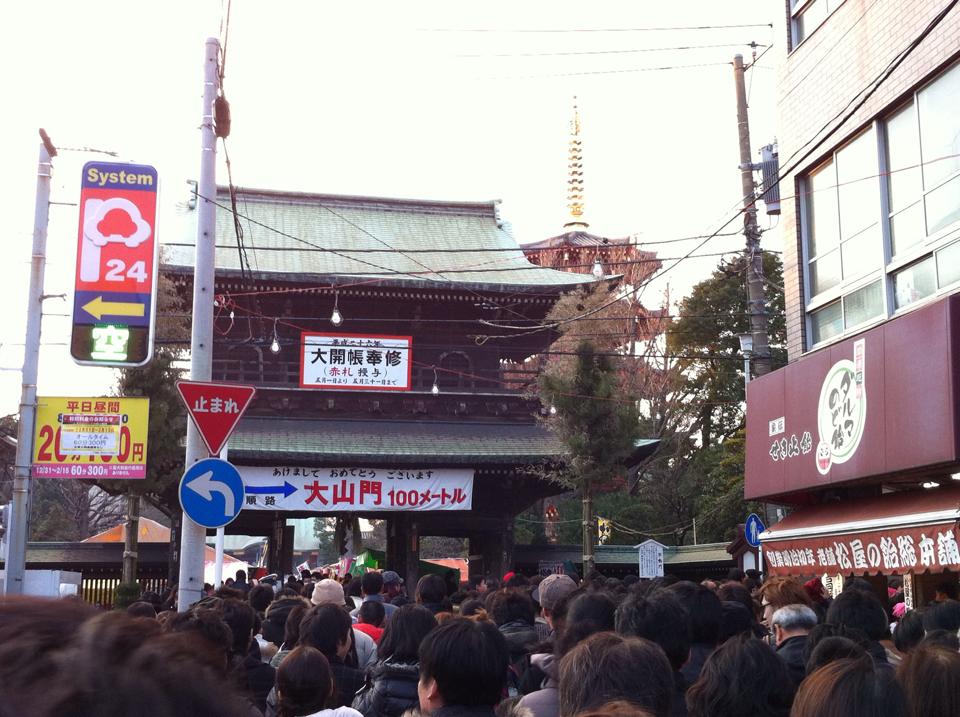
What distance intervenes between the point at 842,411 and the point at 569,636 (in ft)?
23.0

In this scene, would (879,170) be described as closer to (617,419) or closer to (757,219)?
(757,219)

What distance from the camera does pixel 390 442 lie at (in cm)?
2528

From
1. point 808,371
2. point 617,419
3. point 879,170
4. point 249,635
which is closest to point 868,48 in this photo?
point 879,170

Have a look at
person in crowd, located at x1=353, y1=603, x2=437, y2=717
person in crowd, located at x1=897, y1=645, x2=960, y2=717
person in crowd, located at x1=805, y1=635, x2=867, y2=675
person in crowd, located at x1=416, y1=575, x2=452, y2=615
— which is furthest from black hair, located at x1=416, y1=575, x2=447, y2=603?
person in crowd, located at x1=897, y1=645, x2=960, y2=717

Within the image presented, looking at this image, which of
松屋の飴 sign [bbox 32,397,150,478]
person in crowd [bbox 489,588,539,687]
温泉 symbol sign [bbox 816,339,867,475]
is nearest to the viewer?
person in crowd [bbox 489,588,539,687]

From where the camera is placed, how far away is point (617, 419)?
73.0 feet

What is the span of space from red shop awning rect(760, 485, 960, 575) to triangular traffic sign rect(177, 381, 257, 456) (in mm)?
5978

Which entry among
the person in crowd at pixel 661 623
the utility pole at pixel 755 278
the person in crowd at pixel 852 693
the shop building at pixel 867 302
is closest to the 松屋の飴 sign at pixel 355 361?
A: the utility pole at pixel 755 278

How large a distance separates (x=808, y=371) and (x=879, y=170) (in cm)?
242

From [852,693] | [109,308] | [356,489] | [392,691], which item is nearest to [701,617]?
[392,691]

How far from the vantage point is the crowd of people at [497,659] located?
3.81ft

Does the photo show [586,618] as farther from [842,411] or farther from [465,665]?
[842,411]

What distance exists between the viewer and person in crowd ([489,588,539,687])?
7000 mm

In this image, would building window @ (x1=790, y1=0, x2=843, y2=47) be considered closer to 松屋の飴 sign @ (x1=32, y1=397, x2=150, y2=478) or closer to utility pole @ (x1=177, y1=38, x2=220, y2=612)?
utility pole @ (x1=177, y1=38, x2=220, y2=612)
